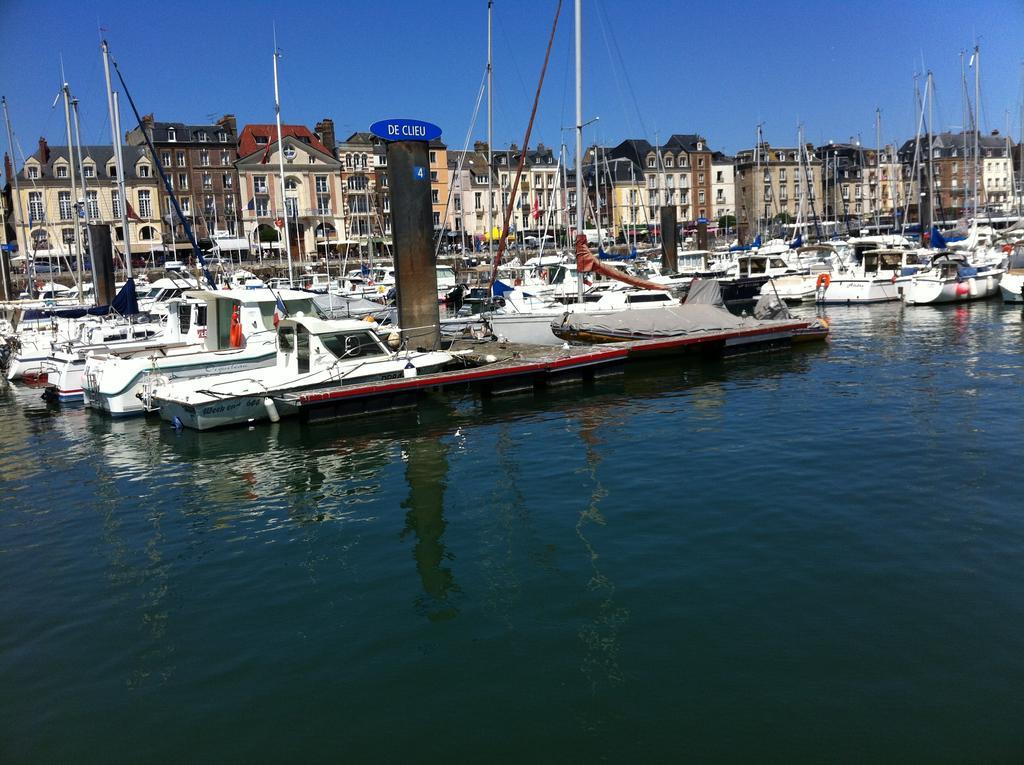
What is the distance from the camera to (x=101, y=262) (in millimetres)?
39375

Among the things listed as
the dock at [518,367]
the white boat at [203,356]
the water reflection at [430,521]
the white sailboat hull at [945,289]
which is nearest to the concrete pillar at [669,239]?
the white sailboat hull at [945,289]

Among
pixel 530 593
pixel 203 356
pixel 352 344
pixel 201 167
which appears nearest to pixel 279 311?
pixel 203 356

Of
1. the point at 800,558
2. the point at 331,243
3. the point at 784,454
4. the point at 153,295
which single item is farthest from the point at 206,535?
the point at 331,243

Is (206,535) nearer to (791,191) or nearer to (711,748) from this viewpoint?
(711,748)

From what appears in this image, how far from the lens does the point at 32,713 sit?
30.1ft

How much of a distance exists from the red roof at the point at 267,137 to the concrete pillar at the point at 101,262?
48.5 metres

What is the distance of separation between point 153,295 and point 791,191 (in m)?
99.0

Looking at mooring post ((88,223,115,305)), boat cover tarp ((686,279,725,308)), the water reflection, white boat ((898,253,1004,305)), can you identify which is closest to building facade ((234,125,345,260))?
mooring post ((88,223,115,305))

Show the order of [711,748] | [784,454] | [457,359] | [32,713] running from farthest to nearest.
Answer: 1. [457,359]
2. [784,454]
3. [32,713]
4. [711,748]

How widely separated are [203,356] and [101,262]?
17648mm

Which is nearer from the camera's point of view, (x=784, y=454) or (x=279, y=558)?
(x=279, y=558)

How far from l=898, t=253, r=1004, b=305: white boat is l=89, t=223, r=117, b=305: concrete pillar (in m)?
37.7

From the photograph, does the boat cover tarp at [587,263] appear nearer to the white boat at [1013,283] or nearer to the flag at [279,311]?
the flag at [279,311]

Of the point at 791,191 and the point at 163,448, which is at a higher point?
the point at 791,191
